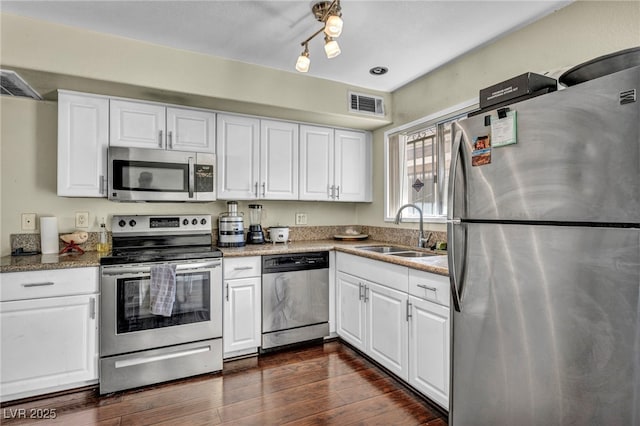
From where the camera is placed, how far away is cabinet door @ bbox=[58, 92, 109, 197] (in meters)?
2.43

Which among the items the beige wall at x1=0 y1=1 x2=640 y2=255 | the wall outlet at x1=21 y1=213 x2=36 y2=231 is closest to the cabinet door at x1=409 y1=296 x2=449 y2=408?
the beige wall at x1=0 y1=1 x2=640 y2=255

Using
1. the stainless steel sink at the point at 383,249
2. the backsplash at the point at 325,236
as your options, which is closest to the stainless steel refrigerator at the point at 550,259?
the backsplash at the point at 325,236

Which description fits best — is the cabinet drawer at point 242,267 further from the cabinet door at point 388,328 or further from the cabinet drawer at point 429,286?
the cabinet drawer at point 429,286

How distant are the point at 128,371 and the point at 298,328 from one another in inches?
50.6

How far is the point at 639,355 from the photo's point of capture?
3.34ft

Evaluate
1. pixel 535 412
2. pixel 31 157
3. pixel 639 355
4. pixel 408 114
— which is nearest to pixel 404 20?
pixel 408 114

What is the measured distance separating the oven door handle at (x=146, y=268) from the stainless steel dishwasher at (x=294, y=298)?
435 millimetres

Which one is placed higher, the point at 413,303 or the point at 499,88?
the point at 499,88

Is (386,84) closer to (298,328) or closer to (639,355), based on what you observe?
(298,328)

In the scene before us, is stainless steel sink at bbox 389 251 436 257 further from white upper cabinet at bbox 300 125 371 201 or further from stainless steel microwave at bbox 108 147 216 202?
stainless steel microwave at bbox 108 147 216 202

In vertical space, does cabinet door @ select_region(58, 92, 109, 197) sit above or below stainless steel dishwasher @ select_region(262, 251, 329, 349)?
above

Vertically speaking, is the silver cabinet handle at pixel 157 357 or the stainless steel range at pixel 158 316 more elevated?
the stainless steel range at pixel 158 316

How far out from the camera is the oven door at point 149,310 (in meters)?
2.24

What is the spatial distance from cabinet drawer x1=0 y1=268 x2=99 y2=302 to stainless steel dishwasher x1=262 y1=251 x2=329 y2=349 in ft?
3.99
